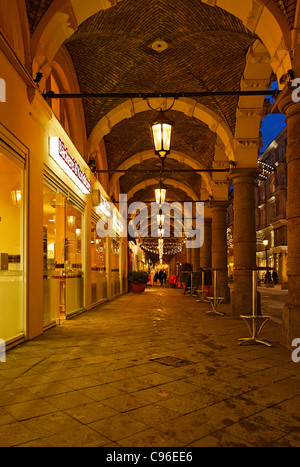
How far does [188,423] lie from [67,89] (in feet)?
29.2

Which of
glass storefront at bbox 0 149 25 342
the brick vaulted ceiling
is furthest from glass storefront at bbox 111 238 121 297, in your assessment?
glass storefront at bbox 0 149 25 342

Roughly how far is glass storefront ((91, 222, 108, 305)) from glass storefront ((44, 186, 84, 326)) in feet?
5.09

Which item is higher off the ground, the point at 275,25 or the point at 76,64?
the point at 76,64

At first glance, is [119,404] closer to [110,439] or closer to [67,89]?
[110,439]

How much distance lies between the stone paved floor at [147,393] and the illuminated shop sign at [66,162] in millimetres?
3523

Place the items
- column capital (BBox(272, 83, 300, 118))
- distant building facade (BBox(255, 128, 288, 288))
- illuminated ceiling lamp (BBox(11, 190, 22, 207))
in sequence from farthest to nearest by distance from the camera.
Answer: distant building facade (BBox(255, 128, 288, 288))
illuminated ceiling lamp (BBox(11, 190, 22, 207))
column capital (BBox(272, 83, 300, 118))

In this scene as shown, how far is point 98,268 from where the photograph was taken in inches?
535

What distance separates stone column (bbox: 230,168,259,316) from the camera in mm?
10008

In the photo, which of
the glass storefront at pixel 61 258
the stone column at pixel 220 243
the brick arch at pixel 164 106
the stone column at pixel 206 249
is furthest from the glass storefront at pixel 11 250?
the stone column at pixel 206 249

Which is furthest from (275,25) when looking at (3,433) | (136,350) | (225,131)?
(3,433)

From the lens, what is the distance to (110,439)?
266 cm

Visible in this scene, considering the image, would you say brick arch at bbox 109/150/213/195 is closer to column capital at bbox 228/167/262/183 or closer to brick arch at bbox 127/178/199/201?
brick arch at bbox 127/178/199/201

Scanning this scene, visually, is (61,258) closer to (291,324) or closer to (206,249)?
(291,324)

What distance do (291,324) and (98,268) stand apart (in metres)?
8.68
